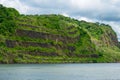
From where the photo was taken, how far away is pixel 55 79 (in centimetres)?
11094

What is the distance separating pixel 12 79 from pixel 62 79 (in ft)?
49.6

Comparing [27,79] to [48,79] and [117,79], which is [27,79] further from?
[117,79]

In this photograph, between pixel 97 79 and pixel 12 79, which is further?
pixel 97 79

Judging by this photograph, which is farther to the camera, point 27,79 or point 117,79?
point 117,79

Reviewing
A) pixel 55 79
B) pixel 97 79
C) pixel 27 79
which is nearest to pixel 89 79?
pixel 97 79

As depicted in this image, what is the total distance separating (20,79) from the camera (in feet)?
352

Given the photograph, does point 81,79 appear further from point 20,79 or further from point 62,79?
point 20,79

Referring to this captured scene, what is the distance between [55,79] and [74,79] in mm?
Answer: 6045

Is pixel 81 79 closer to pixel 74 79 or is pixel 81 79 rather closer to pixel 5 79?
pixel 74 79

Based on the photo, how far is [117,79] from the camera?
11456 centimetres

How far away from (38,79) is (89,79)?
15759mm

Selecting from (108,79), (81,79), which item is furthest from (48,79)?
(108,79)

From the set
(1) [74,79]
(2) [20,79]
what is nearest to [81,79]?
(1) [74,79]

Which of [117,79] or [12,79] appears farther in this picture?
[117,79]
